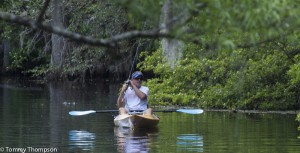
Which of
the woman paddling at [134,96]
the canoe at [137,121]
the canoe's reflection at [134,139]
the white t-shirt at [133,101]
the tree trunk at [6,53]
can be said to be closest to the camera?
the canoe's reflection at [134,139]

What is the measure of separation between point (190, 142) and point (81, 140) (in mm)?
2155

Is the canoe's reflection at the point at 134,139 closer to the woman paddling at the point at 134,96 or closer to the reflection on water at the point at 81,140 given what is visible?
the reflection on water at the point at 81,140

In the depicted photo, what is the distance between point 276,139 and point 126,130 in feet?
12.2

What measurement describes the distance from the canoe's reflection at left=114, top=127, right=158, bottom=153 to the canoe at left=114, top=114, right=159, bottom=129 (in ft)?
0.55

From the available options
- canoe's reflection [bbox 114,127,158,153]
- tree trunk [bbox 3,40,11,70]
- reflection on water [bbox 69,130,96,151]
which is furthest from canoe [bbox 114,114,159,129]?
tree trunk [bbox 3,40,11,70]

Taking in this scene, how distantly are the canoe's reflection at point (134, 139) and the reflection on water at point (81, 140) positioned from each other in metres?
0.52

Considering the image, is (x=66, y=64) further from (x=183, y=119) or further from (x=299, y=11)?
(x=299, y=11)

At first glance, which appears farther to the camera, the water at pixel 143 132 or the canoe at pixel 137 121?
the canoe at pixel 137 121

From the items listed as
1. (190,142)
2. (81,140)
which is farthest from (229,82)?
(81,140)

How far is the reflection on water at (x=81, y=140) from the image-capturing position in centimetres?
1495

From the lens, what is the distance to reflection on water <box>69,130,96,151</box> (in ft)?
49.1

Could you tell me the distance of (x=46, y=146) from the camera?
1499 centimetres

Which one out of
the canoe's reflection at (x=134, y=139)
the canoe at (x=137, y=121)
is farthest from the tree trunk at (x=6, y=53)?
the canoe's reflection at (x=134, y=139)

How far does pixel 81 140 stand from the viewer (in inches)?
638
